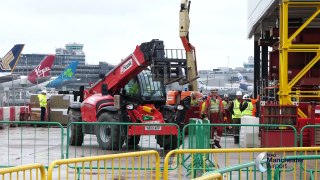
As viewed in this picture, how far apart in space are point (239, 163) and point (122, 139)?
6.03 metres

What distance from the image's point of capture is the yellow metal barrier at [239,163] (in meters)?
7.66

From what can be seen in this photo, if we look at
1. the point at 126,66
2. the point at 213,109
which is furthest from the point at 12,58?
the point at 213,109

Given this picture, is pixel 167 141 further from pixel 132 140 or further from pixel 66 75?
pixel 66 75


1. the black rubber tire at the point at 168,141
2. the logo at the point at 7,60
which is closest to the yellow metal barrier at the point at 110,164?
the black rubber tire at the point at 168,141

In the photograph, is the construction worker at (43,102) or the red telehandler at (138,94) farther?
the construction worker at (43,102)

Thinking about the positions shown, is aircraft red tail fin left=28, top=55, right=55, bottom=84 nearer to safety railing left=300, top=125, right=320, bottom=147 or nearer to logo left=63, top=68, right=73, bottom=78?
logo left=63, top=68, right=73, bottom=78

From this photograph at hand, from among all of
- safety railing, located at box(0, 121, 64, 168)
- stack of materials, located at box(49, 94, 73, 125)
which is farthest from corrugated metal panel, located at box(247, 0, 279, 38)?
stack of materials, located at box(49, 94, 73, 125)

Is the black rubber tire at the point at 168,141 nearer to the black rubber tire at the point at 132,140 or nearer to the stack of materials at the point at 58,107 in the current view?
the black rubber tire at the point at 132,140

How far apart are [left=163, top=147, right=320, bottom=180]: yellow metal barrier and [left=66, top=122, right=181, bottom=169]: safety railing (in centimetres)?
253

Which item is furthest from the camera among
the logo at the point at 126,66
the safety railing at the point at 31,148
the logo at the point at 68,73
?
the logo at the point at 68,73

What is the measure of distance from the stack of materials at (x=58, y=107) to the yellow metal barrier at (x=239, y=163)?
19.4 meters

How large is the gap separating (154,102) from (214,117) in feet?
5.83

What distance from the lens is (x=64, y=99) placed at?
33.2 metres

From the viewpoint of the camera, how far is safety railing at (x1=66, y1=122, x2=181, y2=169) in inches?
641
